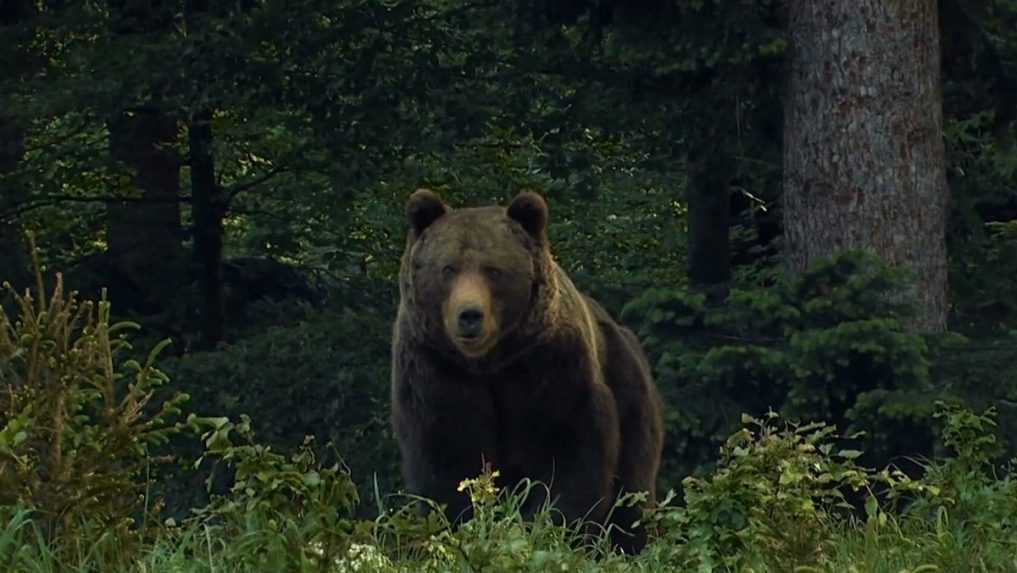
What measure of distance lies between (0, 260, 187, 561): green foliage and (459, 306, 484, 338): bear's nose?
86.0 inches

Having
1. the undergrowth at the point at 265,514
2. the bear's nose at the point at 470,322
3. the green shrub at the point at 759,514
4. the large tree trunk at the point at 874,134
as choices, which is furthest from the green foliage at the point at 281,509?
the large tree trunk at the point at 874,134

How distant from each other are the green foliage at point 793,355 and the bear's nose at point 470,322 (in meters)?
2.38

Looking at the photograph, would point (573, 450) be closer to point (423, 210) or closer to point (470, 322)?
point (470, 322)

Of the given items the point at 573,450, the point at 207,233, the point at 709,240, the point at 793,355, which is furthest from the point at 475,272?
the point at 207,233

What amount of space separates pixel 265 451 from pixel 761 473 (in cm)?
132

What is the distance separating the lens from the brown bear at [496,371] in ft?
25.1

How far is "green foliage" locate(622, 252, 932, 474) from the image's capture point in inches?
371

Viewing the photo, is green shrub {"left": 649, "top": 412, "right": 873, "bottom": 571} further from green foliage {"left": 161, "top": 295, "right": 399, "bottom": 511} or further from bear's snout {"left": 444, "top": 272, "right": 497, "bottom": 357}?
green foliage {"left": 161, "top": 295, "right": 399, "bottom": 511}

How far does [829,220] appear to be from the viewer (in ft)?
35.4

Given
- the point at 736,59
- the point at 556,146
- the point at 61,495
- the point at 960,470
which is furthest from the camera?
the point at 556,146

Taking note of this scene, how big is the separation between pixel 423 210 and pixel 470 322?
2.28ft

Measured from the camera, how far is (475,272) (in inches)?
306

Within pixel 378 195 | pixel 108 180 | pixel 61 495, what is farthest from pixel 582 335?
pixel 108 180

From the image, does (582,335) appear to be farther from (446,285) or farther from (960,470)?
(960,470)
